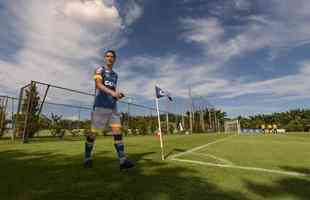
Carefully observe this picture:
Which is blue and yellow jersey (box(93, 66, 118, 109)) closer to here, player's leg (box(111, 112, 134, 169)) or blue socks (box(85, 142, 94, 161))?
player's leg (box(111, 112, 134, 169))

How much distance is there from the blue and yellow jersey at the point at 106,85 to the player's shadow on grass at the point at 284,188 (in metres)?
2.75

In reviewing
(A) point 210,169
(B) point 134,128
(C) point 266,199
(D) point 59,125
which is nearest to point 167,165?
Result: (A) point 210,169

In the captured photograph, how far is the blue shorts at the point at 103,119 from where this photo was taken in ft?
15.9

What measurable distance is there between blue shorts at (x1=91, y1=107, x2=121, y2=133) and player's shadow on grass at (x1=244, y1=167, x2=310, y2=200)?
2572 millimetres

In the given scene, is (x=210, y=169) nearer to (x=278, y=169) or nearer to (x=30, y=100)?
(x=278, y=169)

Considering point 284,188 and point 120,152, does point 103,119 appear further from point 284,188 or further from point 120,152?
point 284,188

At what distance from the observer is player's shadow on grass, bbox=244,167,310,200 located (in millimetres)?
2991

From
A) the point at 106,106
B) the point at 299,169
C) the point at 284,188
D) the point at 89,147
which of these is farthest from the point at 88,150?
the point at 299,169

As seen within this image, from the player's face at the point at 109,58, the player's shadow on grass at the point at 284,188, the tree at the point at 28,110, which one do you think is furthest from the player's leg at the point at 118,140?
the tree at the point at 28,110

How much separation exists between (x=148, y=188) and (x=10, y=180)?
6.13ft

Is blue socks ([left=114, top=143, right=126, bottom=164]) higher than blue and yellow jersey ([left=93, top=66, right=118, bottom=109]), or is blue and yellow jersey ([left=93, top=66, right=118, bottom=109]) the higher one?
blue and yellow jersey ([left=93, top=66, right=118, bottom=109])

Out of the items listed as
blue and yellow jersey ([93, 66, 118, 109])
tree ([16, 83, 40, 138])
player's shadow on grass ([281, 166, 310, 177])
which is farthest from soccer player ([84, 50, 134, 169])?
tree ([16, 83, 40, 138])

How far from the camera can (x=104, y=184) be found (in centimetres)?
335

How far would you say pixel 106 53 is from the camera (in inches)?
197
